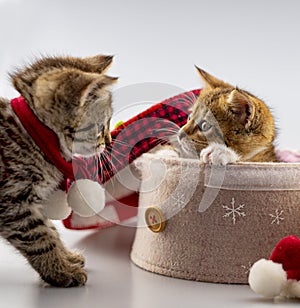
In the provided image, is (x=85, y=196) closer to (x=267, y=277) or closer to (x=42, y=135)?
(x=42, y=135)

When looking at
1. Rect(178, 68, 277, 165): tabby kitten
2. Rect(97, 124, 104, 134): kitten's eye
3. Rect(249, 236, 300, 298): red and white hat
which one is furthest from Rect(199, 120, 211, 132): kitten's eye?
Rect(249, 236, 300, 298): red and white hat

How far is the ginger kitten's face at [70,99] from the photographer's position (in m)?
1.44

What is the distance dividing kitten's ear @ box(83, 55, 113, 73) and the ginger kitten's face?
0.01m

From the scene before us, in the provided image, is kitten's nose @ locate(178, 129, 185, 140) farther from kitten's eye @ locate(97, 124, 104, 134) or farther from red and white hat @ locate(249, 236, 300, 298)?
red and white hat @ locate(249, 236, 300, 298)

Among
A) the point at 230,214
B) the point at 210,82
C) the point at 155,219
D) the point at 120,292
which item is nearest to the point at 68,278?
the point at 120,292

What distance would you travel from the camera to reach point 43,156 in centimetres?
148

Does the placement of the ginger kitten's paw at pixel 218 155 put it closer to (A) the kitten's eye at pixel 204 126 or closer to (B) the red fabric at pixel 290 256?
(A) the kitten's eye at pixel 204 126

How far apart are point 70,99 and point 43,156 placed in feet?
0.47

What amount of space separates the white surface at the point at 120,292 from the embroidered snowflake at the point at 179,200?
0.56ft

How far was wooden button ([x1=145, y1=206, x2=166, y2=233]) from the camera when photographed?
1556 millimetres

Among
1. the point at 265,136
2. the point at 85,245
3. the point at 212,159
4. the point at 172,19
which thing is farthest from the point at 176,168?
the point at 172,19

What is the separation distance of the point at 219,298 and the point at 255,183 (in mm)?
264

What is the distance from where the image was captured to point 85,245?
6.45ft

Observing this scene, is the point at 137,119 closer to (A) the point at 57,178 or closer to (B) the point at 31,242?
(A) the point at 57,178
